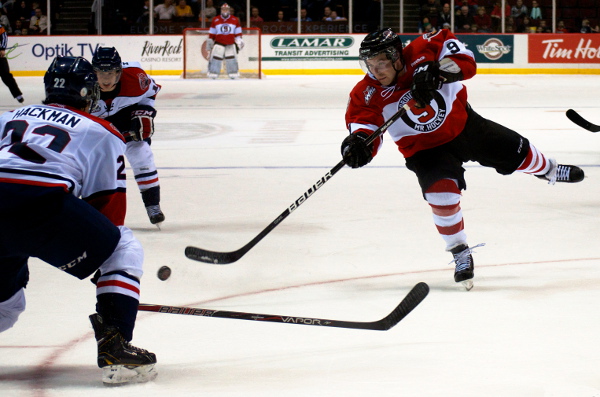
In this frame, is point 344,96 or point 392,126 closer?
point 392,126

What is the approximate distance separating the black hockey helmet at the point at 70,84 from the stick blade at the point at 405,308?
1025 millimetres

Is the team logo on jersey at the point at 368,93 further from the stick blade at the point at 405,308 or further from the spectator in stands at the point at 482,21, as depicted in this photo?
the spectator in stands at the point at 482,21

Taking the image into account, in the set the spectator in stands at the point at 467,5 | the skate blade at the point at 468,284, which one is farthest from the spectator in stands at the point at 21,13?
the skate blade at the point at 468,284

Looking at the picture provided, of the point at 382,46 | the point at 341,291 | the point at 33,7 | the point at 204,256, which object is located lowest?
the point at 341,291

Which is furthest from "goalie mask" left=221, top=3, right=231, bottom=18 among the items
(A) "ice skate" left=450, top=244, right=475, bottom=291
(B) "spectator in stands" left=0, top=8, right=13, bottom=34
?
(A) "ice skate" left=450, top=244, right=475, bottom=291

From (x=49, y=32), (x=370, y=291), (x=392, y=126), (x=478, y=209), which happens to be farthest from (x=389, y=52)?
(x=49, y=32)

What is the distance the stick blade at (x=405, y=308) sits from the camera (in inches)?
96.1

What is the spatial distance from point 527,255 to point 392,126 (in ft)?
2.90

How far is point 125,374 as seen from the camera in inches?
87.0

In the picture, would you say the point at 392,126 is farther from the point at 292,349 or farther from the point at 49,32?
the point at 49,32

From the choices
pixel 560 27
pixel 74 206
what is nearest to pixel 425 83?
pixel 74 206

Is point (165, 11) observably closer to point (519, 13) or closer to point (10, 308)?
point (519, 13)

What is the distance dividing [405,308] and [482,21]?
1317cm

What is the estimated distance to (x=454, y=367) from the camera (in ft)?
7.64
